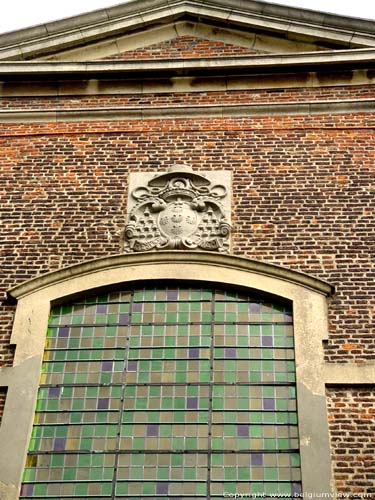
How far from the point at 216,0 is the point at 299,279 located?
570 cm

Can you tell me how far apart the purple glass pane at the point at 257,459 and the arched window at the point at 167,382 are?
12mm

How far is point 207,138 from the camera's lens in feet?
45.7

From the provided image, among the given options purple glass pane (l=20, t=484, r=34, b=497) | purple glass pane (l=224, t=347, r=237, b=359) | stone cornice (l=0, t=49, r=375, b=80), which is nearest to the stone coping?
purple glass pane (l=224, t=347, r=237, b=359)

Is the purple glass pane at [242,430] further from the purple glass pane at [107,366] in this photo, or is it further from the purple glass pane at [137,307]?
the purple glass pane at [137,307]

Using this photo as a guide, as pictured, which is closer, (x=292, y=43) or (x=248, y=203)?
(x=248, y=203)

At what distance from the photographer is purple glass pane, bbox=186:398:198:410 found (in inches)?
436

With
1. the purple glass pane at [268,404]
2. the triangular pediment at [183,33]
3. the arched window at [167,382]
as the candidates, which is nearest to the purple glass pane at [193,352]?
the arched window at [167,382]

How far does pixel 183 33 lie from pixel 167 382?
664 cm

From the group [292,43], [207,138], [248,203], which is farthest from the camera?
[292,43]

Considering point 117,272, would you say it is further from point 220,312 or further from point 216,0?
point 216,0

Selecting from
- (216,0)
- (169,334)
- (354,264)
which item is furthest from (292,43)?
(169,334)

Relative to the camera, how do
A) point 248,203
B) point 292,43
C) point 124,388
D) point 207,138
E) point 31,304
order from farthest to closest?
point 292,43 → point 207,138 → point 248,203 → point 31,304 → point 124,388

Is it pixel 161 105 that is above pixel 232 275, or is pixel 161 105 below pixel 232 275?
above

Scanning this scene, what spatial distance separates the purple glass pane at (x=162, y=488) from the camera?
10.4 m
